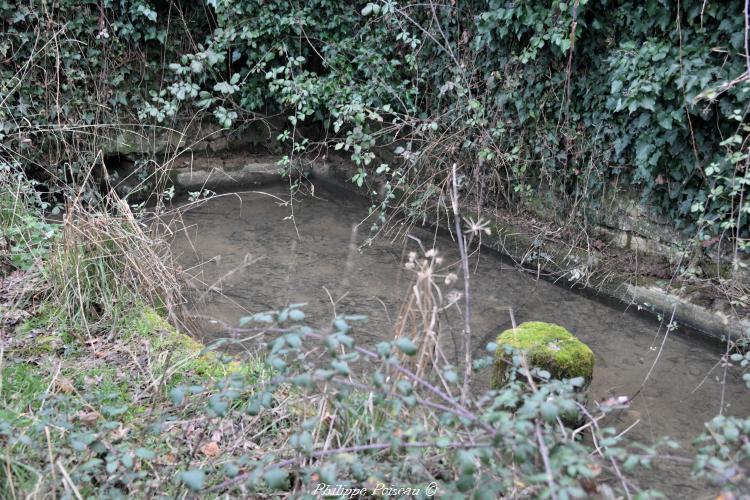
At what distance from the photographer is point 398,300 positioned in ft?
16.1

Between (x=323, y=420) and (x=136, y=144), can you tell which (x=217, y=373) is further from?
(x=136, y=144)

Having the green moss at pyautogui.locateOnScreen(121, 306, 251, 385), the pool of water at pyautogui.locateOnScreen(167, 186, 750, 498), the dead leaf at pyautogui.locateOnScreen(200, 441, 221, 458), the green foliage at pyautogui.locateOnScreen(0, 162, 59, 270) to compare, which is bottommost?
the pool of water at pyautogui.locateOnScreen(167, 186, 750, 498)

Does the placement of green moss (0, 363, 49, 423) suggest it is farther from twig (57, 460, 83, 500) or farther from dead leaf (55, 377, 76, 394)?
twig (57, 460, 83, 500)

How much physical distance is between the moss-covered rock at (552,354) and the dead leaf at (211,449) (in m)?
1.43

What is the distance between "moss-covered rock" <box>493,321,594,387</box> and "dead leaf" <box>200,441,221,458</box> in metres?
1.43

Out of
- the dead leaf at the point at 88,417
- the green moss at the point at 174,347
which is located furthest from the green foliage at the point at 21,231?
the dead leaf at the point at 88,417

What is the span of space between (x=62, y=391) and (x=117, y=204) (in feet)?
4.81

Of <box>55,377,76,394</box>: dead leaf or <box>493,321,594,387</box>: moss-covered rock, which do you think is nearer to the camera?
<box>55,377,76,394</box>: dead leaf

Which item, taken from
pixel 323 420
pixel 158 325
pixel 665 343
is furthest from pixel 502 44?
pixel 323 420

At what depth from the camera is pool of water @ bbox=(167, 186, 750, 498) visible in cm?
370

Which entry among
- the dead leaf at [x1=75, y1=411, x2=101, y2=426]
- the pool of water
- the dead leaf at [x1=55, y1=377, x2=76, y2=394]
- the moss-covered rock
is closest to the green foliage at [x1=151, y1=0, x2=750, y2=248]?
the pool of water

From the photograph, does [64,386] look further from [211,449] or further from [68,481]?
[68,481]

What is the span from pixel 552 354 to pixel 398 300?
173 cm

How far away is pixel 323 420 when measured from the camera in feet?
7.85
